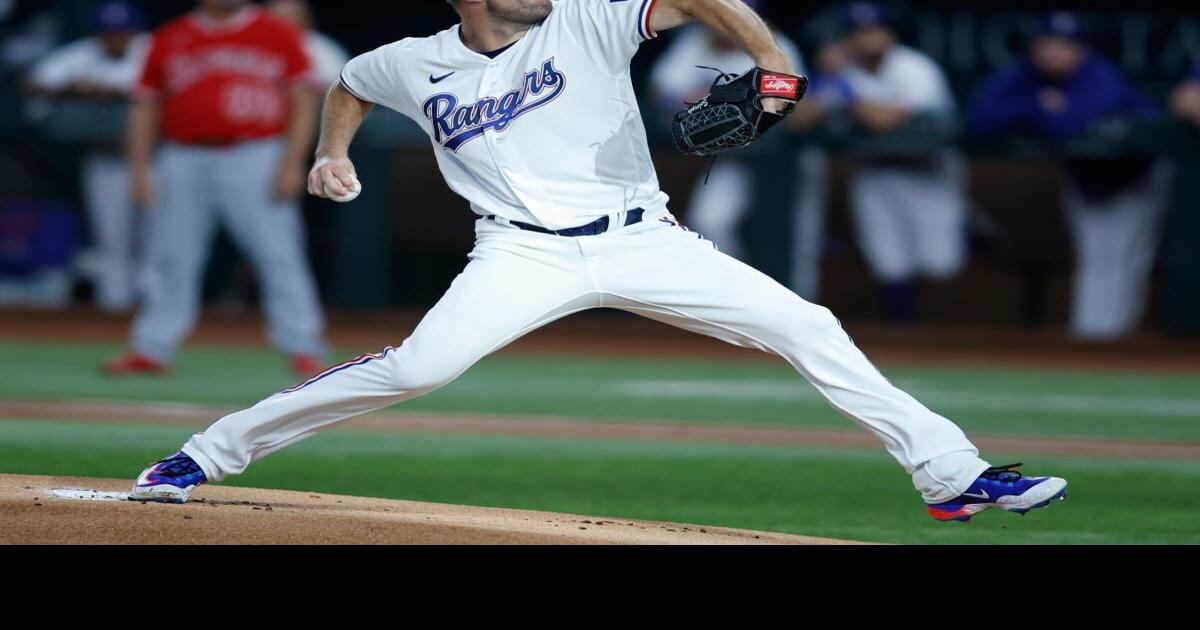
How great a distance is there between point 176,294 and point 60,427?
5.70ft

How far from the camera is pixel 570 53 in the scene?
174 inches

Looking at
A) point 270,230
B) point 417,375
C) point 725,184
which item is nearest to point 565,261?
point 417,375

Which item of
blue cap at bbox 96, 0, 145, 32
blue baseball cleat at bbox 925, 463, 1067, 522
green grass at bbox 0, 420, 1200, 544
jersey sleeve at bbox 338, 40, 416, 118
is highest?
blue cap at bbox 96, 0, 145, 32

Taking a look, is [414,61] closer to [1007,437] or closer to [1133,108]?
[1007,437]

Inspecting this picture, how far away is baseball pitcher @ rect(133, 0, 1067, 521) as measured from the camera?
432cm

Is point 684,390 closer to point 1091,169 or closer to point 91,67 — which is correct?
point 1091,169

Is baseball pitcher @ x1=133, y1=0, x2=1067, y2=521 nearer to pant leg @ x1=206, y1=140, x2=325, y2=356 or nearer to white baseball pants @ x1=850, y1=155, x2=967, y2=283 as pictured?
pant leg @ x1=206, y1=140, x2=325, y2=356

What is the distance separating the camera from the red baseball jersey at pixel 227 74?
8.37 meters

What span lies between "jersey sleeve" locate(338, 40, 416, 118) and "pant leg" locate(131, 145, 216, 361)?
3.93m

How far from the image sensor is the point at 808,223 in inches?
457

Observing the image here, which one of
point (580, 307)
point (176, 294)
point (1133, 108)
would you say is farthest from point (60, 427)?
point (1133, 108)

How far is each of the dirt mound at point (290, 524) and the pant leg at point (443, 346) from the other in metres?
0.20

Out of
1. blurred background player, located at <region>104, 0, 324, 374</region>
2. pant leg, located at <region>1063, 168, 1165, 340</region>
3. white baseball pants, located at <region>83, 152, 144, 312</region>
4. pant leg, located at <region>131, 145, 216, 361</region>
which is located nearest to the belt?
blurred background player, located at <region>104, 0, 324, 374</region>

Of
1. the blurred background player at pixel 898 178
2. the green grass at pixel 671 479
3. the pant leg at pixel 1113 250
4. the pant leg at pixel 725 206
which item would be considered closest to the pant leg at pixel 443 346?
the green grass at pixel 671 479
